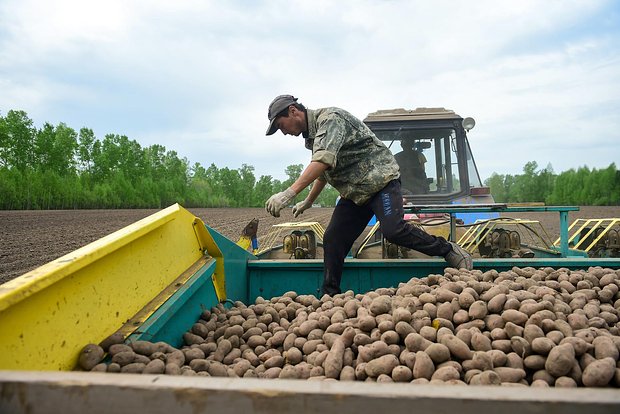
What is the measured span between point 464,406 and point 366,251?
4423 mm

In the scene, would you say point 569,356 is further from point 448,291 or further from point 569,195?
point 569,195

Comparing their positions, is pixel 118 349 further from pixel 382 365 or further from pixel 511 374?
pixel 511 374

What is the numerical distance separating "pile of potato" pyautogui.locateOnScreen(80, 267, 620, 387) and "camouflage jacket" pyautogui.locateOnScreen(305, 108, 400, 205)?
956 mm

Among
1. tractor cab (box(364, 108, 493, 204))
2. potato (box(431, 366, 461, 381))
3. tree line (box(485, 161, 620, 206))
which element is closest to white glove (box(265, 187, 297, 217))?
potato (box(431, 366, 461, 381))

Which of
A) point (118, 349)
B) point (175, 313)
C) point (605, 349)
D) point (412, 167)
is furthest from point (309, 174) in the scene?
point (412, 167)

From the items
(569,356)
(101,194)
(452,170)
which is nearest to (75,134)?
(101,194)

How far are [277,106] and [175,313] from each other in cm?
173

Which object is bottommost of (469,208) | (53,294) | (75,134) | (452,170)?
(53,294)

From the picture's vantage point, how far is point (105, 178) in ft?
168

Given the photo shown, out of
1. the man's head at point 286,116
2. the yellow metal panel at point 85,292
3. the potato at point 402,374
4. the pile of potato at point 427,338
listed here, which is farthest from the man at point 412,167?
the potato at point 402,374

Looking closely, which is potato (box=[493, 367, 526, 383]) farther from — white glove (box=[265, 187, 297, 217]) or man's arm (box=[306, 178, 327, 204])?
man's arm (box=[306, 178, 327, 204])

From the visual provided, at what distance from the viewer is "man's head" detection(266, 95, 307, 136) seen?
342cm

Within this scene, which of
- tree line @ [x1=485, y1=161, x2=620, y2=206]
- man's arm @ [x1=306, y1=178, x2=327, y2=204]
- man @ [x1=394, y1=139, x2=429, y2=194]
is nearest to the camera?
man's arm @ [x1=306, y1=178, x2=327, y2=204]

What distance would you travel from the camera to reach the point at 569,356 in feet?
5.41
